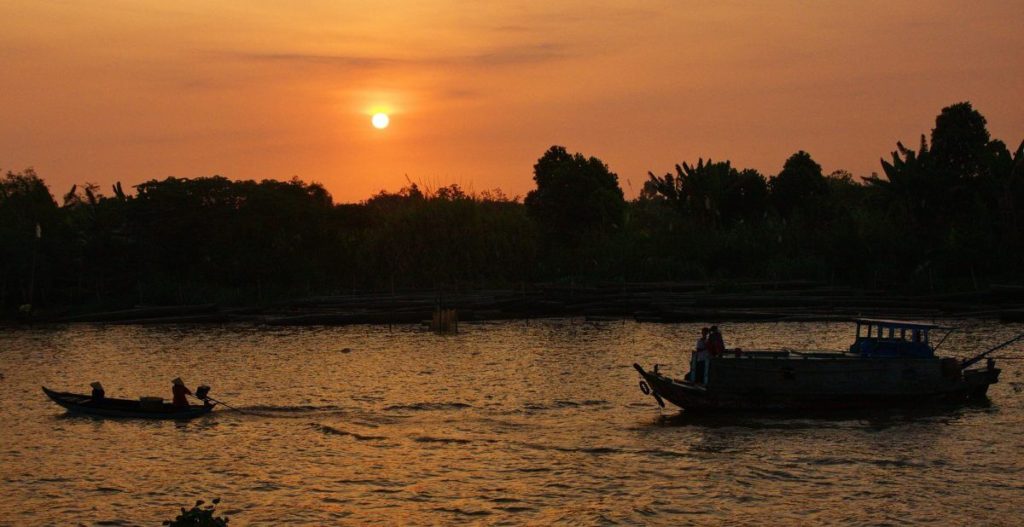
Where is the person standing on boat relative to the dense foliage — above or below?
below

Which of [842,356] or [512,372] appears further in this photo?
[512,372]

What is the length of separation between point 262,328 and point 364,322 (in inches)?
260

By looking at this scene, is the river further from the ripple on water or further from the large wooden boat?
the large wooden boat

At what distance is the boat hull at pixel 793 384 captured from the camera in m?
29.4

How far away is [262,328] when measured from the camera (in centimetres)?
6456

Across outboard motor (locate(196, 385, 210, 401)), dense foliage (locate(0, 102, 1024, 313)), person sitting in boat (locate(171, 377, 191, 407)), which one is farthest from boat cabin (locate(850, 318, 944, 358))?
dense foliage (locate(0, 102, 1024, 313))

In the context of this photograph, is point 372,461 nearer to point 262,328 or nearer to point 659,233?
point 262,328

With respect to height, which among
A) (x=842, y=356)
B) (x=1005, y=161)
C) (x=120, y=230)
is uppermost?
(x=1005, y=161)

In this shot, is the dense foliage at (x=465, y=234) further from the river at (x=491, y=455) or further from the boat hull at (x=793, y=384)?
the boat hull at (x=793, y=384)

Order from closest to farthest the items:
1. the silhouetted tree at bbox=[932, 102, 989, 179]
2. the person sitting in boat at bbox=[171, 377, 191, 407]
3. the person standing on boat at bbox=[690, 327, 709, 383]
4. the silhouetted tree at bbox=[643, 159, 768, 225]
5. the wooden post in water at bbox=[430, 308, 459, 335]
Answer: the person standing on boat at bbox=[690, 327, 709, 383] → the person sitting in boat at bbox=[171, 377, 191, 407] → the wooden post in water at bbox=[430, 308, 459, 335] → the silhouetted tree at bbox=[932, 102, 989, 179] → the silhouetted tree at bbox=[643, 159, 768, 225]

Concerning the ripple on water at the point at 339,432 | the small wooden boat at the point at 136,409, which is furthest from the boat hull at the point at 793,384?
the small wooden boat at the point at 136,409

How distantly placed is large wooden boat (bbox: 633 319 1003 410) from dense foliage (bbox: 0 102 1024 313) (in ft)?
125

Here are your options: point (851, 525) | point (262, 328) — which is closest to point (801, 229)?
point (262, 328)

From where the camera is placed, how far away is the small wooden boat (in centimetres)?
3139
